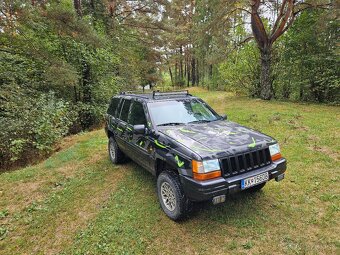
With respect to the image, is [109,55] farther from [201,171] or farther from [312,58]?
[312,58]

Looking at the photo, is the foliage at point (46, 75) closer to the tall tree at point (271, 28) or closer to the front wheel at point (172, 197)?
the front wheel at point (172, 197)

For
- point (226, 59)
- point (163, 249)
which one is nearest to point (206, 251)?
point (163, 249)

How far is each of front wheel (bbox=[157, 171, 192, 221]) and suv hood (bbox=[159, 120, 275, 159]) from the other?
57 centimetres

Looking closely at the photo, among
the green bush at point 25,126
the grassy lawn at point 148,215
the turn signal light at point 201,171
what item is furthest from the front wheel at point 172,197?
the green bush at point 25,126

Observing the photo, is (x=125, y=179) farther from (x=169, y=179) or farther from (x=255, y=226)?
(x=255, y=226)

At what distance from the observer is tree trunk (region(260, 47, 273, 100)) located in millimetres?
13336

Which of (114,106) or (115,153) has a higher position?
(114,106)

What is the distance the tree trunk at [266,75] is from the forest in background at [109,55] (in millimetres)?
59

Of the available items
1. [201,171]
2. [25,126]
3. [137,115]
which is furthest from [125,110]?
[25,126]

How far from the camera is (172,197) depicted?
3346 mm

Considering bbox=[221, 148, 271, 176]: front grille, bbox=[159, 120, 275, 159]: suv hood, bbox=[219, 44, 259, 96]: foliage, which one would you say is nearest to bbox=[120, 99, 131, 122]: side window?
bbox=[159, 120, 275, 159]: suv hood

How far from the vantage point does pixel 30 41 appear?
8242mm

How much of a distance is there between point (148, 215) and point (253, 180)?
5.60 ft

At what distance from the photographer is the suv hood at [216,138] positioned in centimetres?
300
